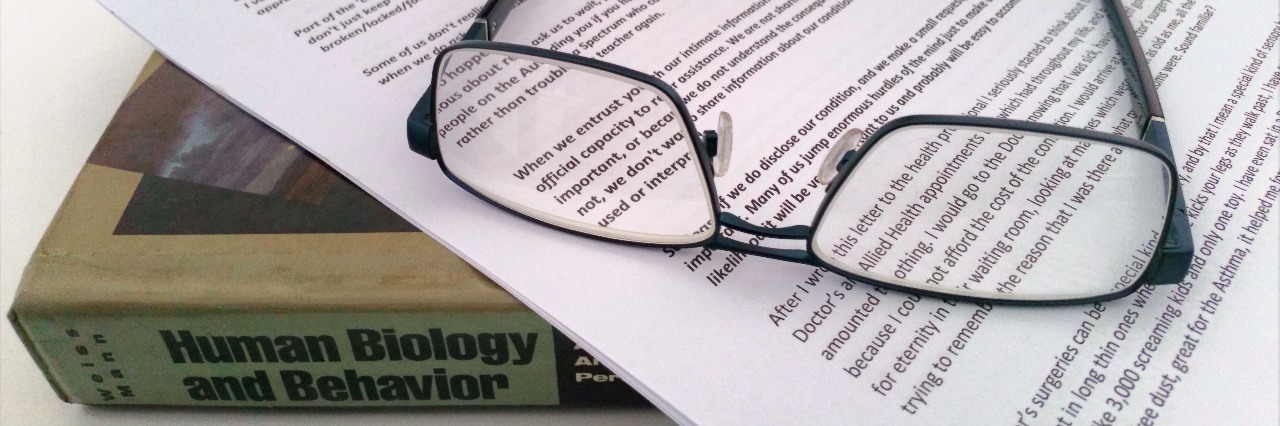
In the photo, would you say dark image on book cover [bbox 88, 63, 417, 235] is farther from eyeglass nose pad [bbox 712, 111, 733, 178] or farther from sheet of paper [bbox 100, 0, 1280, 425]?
eyeglass nose pad [bbox 712, 111, 733, 178]

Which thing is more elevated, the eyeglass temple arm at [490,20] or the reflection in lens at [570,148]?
the eyeglass temple arm at [490,20]

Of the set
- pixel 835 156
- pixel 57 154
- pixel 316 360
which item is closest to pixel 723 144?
pixel 835 156

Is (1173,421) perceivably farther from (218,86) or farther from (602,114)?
(218,86)

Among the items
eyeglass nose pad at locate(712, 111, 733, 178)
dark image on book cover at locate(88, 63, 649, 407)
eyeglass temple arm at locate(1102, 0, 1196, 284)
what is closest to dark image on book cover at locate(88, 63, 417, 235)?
dark image on book cover at locate(88, 63, 649, 407)

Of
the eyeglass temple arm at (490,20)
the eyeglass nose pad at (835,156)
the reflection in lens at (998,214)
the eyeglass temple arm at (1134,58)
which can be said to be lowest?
the reflection in lens at (998,214)

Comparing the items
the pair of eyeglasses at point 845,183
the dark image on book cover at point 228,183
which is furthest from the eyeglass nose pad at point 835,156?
the dark image on book cover at point 228,183

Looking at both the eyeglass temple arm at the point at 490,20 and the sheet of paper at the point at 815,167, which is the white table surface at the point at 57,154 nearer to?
the sheet of paper at the point at 815,167
